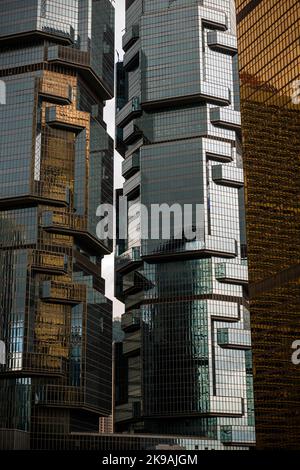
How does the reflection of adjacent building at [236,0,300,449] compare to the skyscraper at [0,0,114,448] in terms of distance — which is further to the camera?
the reflection of adjacent building at [236,0,300,449]

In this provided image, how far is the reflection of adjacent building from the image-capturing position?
176 metres

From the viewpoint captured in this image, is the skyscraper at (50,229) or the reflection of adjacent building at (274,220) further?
the reflection of adjacent building at (274,220)

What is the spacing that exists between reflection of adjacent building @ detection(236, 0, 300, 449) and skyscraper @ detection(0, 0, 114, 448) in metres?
35.1

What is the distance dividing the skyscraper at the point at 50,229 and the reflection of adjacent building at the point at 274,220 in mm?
35075

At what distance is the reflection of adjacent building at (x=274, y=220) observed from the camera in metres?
176

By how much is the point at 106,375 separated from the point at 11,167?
5161 cm

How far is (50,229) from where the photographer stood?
18075 cm

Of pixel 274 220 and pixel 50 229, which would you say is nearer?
pixel 50 229

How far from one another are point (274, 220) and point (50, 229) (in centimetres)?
5175

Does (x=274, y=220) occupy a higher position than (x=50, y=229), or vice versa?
(x=274, y=220)

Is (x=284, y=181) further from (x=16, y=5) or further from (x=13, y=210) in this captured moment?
(x=16, y=5)

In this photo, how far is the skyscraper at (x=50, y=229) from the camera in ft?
558

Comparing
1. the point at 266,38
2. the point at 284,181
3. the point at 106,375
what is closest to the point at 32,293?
the point at 106,375

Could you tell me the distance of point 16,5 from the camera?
19888cm
